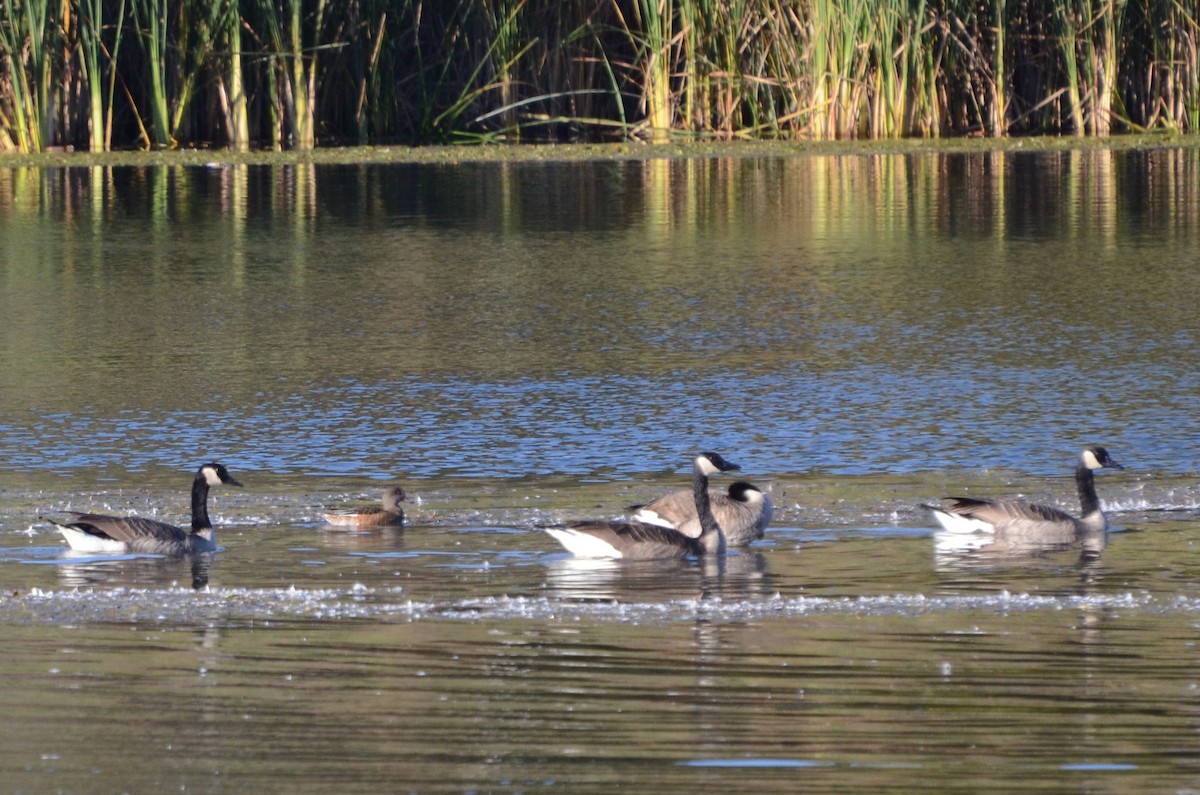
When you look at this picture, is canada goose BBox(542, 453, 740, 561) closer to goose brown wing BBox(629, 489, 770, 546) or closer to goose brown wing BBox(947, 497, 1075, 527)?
goose brown wing BBox(629, 489, 770, 546)

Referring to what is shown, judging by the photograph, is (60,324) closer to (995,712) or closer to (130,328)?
(130,328)

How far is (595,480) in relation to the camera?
9.18 meters

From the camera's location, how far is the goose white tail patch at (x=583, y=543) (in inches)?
295

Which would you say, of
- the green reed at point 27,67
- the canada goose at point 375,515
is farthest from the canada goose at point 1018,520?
the green reed at point 27,67

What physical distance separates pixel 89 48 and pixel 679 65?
6.66 metres

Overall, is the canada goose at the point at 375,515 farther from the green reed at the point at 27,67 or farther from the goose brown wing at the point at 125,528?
the green reed at the point at 27,67

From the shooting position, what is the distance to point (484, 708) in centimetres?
529

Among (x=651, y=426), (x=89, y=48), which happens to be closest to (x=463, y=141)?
(x=89, y=48)

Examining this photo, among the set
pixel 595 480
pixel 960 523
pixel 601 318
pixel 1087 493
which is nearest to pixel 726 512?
pixel 960 523

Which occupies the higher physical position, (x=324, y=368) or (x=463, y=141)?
(x=463, y=141)

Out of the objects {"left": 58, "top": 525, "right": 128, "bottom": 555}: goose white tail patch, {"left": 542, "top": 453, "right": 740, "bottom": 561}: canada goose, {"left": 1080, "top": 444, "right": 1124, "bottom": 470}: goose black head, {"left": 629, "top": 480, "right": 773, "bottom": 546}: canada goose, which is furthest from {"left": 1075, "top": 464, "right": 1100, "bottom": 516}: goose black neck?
{"left": 58, "top": 525, "right": 128, "bottom": 555}: goose white tail patch

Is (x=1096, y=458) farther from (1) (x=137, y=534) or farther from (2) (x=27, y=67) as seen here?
(2) (x=27, y=67)

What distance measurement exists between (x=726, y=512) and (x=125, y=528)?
2177mm

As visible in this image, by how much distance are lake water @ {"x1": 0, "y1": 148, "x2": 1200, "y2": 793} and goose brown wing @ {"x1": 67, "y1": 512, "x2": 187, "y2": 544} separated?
126 mm
